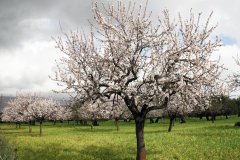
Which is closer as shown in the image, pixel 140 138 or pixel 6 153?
pixel 6 153

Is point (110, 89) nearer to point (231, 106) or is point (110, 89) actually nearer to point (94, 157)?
point (94, 157)

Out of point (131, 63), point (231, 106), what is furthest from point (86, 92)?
point (231, 106)

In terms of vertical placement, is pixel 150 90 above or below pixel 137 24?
below

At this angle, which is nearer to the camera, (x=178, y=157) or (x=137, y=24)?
(x=137, y=24)

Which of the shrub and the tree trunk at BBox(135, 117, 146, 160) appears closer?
the shrub

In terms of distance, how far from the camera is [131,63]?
22578mm

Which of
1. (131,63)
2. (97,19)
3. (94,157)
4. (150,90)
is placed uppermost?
(97,19)

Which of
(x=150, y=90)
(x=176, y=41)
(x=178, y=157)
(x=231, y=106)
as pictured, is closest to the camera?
(x=150, y=90)

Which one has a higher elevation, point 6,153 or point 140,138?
point 6,153

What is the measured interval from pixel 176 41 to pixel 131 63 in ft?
10.8

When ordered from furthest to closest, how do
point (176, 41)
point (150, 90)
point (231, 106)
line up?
point (231, 106)
point (176, 41)
point (150, 90)

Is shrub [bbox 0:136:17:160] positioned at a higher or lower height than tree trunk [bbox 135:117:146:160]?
higher

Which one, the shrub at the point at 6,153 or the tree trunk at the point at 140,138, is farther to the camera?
the tree trunk at the point at 140,138

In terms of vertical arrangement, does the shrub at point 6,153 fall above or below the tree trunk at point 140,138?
above
